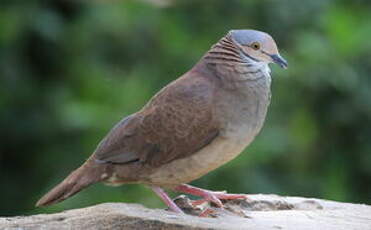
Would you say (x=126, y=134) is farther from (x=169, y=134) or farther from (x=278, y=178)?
(x=278, y=178)

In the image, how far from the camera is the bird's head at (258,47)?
6.42 meters

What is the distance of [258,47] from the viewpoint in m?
6.43

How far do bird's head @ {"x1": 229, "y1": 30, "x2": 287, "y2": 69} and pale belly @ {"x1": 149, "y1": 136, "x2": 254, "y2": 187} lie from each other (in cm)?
45

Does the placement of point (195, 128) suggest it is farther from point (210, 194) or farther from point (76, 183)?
point (76, 183)

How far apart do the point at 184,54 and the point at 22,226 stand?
3.64 meters

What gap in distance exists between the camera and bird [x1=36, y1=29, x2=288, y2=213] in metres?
6.32

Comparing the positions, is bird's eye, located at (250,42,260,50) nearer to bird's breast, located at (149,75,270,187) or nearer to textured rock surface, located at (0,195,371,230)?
bird's breast, located at (149,75,270,187)

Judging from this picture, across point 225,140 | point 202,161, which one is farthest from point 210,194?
point 225,140

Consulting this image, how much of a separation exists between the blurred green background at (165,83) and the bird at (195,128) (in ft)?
6.13

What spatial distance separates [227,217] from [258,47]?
97cm

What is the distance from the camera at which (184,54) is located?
9.36 m

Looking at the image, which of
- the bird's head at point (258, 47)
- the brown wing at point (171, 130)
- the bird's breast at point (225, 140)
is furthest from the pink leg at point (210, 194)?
the bird's head at point (258, 47)

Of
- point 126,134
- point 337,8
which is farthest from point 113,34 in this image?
point 126,134

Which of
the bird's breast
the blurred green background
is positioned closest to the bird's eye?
the bird's breast
